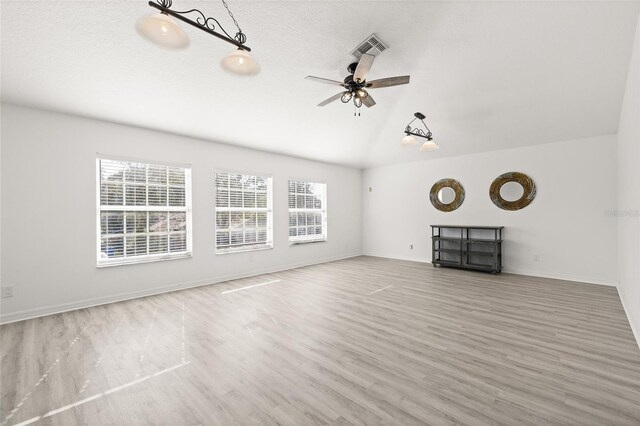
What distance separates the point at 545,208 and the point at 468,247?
1.61 m

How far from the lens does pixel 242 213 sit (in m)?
5.71

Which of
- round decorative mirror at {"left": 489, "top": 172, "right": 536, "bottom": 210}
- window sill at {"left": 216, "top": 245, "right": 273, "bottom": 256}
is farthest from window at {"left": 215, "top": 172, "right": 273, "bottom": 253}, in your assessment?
round decorative mirror at {"left": 489, "top": 172, "right": 536, "bottom": 210}

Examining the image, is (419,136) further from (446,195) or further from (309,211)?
(309,211)

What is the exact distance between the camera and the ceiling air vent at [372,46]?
3189mm

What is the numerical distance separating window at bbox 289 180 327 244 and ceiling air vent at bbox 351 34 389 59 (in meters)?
3.74

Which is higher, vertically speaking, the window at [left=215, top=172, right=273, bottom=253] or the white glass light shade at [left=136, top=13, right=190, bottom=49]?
the white glass light shade at [left=136, top=13, right=190, bottom=49]

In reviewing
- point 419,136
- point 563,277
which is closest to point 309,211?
point 419,136

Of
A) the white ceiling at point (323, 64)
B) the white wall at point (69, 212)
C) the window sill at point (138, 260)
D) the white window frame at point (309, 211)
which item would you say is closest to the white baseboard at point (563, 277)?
the white ceiling at point (323, 64)

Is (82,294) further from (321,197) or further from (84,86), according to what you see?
(321,197)

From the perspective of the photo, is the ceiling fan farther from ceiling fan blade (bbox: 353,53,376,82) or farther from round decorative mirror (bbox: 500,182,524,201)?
round decorative mirror (bbox: 500,182,524,201)

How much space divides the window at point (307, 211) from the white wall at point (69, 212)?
203 centimetres

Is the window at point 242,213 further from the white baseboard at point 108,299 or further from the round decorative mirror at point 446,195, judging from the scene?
the round decorative mirror at point 446,195

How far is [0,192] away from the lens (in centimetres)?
332

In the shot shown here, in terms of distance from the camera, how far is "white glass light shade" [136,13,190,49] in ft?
5.49
